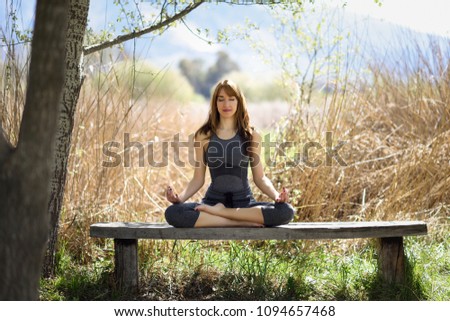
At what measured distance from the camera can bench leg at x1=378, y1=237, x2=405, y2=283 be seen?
11.9ft

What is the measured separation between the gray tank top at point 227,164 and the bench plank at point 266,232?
0.37 metres

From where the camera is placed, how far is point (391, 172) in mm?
5020

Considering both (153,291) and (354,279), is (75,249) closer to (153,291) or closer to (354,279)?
(153,291)

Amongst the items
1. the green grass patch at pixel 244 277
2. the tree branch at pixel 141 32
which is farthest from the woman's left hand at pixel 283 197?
the tree branch at pixel 141 32

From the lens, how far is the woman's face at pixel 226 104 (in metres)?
3.74

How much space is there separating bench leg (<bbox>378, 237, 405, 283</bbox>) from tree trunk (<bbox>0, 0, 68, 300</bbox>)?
6.50ft

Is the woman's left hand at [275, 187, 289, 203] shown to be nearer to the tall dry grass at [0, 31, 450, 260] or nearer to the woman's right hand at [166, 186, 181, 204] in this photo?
the woman's right hand at [166, 186, 181, 204]

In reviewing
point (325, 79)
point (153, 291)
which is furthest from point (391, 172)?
point (153, 291)

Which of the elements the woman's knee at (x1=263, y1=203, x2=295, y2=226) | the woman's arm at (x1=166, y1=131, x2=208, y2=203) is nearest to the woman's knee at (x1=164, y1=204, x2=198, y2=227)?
the woman's arm at (x1=166, y1=131, x2=208, y2=203)

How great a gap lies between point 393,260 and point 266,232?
755 mm

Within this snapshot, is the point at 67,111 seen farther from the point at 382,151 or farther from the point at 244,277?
the point at 382,151

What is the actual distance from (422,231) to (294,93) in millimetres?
2273

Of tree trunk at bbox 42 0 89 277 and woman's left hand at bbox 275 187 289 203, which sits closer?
woman's left hand at bbox 275 187 289 203

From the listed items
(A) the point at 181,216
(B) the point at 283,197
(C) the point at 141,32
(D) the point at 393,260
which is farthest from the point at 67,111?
(D) the point at 393,260
